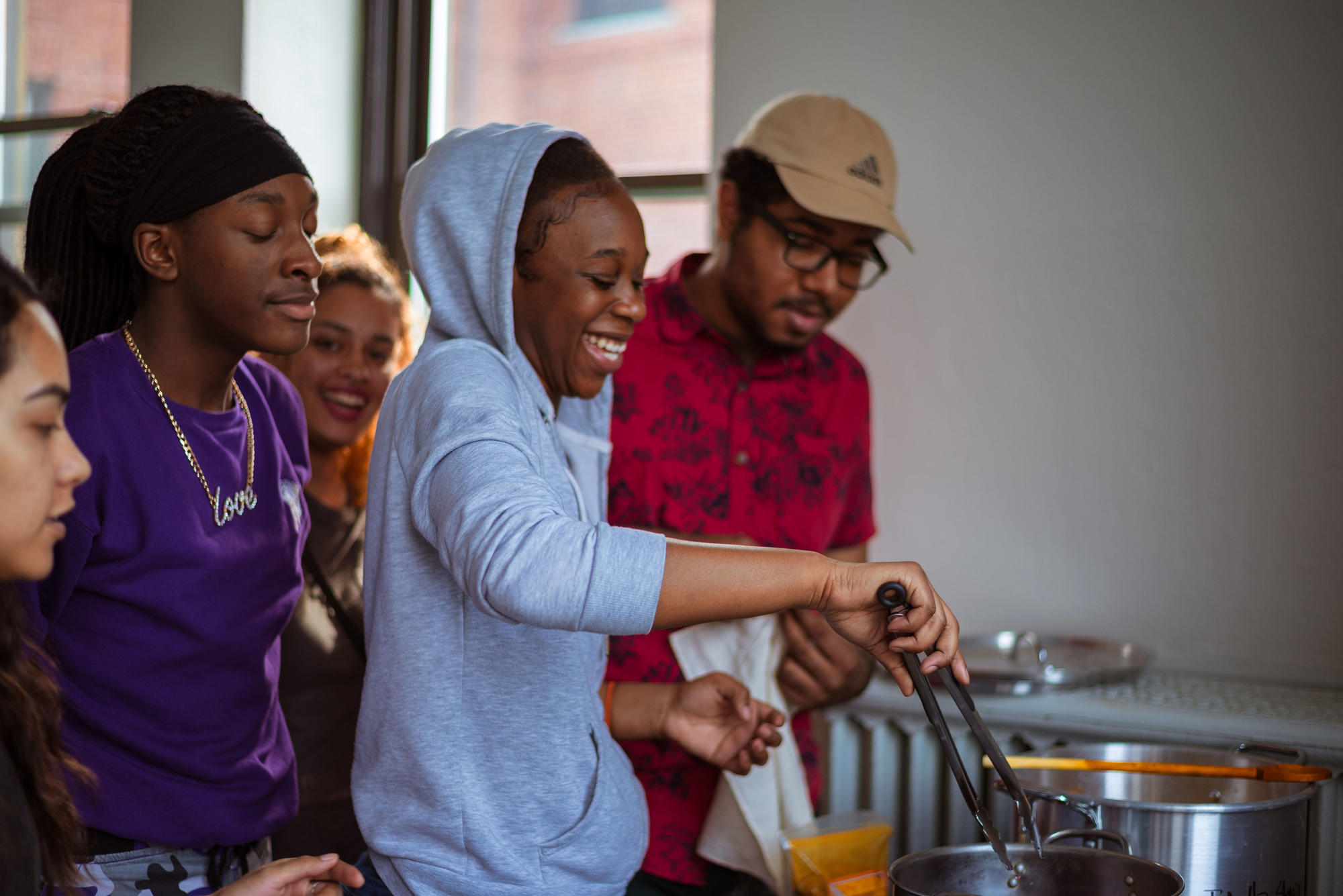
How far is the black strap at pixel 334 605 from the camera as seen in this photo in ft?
5.06

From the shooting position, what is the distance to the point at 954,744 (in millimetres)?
1072

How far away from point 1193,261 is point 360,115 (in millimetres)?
1818

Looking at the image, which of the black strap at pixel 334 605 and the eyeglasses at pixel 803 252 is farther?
the eyeglasses at pixel 803 252

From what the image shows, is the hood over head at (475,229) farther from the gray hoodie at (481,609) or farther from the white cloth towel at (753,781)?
the white cloth towel at (753,781)

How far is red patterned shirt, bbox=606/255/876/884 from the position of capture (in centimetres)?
159

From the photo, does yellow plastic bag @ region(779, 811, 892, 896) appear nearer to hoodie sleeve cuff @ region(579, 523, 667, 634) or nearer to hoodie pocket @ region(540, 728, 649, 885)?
hoodie pocket @ region(540, 728, 649, 885)

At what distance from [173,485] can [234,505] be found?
0.28 feet

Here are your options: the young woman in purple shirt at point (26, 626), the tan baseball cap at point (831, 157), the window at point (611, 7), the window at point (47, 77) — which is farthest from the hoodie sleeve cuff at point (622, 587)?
the window at point (47, 77)

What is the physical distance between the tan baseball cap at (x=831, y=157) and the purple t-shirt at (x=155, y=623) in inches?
32.9

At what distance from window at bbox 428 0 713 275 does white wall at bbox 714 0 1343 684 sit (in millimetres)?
336

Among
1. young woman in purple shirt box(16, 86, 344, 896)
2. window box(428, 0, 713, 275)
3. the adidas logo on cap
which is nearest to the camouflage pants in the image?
young woman in purple shirt box(16, 86, 344, 896)

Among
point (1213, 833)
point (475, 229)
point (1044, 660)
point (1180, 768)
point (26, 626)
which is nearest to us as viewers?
point (26, 626)

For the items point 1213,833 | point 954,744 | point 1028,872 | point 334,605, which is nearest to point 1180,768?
point 1213,833

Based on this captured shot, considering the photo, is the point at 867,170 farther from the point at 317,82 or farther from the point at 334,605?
the point at 317,82
